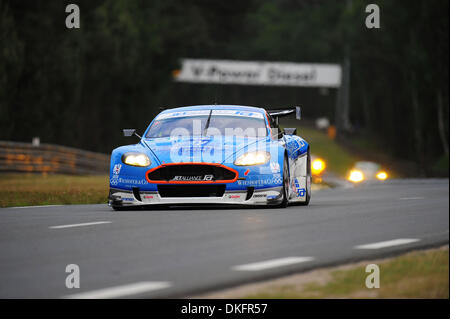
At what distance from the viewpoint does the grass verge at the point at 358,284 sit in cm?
723

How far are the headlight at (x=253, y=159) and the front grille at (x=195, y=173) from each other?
0.20m

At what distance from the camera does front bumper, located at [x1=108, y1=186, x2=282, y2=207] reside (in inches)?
547

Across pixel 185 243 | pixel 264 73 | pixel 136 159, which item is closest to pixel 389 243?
pixel 185 243

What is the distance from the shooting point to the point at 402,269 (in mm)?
8273

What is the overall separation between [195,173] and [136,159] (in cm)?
84

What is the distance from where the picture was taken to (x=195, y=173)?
1387 cm

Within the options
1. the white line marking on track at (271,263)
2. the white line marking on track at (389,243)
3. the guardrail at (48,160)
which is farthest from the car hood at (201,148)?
the guardrail at (48,160)

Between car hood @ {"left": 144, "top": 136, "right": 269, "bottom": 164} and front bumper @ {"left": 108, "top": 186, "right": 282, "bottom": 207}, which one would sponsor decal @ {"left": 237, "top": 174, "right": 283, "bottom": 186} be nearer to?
front bumper @ {"left": 108, "top": 186, "right": 282, "bottom": 207}

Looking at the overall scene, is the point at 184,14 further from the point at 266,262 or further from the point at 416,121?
the point at 266,262

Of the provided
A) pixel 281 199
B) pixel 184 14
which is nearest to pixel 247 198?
pixel 281 199

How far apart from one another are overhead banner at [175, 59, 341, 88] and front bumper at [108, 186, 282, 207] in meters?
71.7

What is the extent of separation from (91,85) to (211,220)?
40.1m

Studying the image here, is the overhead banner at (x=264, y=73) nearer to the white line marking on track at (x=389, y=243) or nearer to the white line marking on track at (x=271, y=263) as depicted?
the white line marking on track at (x=389, y=243)

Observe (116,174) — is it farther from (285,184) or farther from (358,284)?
(358,284)
